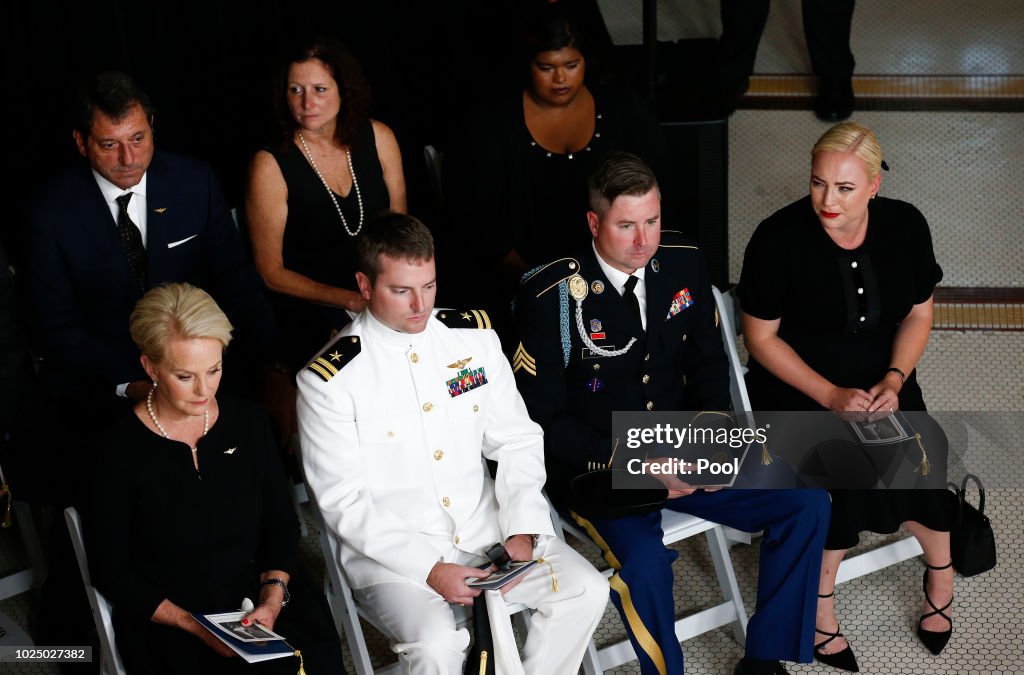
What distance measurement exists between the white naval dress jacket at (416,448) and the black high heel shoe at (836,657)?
0.94 metres

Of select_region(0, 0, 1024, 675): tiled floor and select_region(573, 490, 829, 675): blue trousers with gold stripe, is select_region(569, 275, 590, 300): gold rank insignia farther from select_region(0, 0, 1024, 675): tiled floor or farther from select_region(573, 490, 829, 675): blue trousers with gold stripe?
select_region(0, 0, 1024, 675): tiled floor

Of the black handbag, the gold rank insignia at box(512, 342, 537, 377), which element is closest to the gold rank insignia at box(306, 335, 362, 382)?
the gold rank insignia at box(512, 342, 537, 377)

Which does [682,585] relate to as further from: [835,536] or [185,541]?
[185,541]

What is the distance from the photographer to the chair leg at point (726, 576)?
3543mm

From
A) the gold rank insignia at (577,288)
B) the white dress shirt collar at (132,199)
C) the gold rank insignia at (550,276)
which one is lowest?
the gold rank insignia at (577,288)

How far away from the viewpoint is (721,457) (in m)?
3.58

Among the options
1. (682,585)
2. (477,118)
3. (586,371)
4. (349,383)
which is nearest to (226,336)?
(349,383)

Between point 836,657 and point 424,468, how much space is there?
→ 137 cm

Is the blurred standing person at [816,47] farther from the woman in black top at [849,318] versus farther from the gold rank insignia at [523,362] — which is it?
the gold rank insignia at [523,362]

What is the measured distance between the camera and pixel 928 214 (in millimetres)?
5410

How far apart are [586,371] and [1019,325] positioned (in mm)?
2228

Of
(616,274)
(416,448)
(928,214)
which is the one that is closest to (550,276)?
(616,274)

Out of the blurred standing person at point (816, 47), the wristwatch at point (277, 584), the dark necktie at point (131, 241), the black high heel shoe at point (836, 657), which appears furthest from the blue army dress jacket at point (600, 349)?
the blurred standing person at point (816, 47)

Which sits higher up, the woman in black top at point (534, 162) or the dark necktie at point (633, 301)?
the woman in black top at point (534, 162)
